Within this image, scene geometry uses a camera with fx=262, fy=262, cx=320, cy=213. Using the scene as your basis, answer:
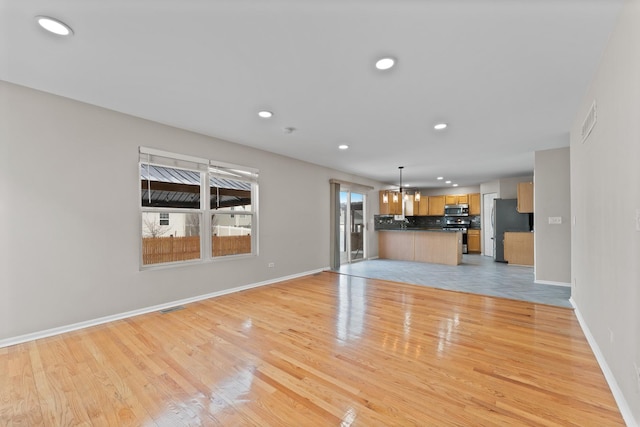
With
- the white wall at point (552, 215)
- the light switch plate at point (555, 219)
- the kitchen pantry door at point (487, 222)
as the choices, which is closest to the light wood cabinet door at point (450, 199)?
the kitchen pantry door at point (487, 222)

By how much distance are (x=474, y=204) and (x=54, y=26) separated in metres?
10.5

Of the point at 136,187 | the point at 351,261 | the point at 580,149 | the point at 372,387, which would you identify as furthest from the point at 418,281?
the point at 136,187

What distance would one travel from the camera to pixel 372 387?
6.20 feet

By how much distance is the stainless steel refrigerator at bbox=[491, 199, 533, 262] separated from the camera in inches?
273

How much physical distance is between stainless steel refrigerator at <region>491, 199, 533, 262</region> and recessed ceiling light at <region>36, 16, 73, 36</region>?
871 cm

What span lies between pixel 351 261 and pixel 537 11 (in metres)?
6.49

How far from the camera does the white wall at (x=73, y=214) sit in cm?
260

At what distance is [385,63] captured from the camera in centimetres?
222

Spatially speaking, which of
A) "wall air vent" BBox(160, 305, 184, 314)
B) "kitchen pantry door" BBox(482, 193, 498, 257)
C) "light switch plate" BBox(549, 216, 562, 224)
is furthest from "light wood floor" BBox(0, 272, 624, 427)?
"kitchen pantry door" BBox(482, 193, 498, 257)

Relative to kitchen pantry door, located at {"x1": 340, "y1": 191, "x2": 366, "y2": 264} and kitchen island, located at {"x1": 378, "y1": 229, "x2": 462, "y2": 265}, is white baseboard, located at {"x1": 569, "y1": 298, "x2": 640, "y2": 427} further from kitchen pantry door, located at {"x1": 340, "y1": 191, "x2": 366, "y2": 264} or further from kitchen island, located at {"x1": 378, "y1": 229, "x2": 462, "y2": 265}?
kitchen pantry door, located at {"x1": 340, "y1": 191, "x2": 366, "y2": 264}

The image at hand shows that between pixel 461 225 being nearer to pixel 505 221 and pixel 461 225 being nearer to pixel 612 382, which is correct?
pixel 505 221

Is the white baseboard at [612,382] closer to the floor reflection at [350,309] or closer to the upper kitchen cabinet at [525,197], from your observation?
the floor reflection at [350,309]

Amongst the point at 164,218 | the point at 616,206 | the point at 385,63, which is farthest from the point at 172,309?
the point at 616,206

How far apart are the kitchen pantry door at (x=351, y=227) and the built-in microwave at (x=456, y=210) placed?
144 inches
